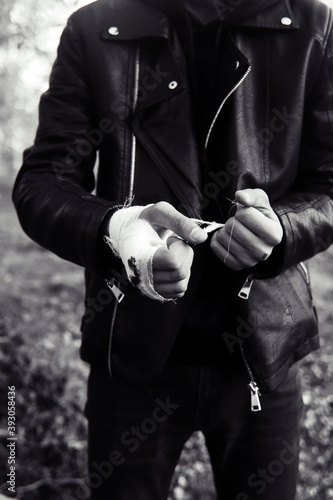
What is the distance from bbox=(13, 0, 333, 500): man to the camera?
67.5 inches

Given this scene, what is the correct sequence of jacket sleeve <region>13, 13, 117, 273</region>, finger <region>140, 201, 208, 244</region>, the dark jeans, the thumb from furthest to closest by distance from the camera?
the dark jeans, jacket sleeve <region>13, 13, 117, 273</region>, the thumb, finger <region>140, 201, 208, 244</region>

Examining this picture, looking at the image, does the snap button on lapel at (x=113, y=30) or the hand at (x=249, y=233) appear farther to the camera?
the snap button on lapel at (x=113, y=30)

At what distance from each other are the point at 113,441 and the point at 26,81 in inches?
253

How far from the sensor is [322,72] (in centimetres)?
182

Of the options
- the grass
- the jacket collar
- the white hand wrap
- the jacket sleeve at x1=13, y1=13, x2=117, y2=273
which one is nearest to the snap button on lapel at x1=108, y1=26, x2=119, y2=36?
the jacket collar

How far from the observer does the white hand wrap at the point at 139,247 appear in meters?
1.37

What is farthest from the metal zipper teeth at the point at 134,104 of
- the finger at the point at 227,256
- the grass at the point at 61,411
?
the grass at the point at 61,411

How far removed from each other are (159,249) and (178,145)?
1.73ft

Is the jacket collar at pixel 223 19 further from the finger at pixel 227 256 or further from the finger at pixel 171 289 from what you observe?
the finger at pixel 171 289

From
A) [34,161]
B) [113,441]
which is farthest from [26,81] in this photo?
[113,441]

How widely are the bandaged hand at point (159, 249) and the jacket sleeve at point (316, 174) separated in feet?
1.49

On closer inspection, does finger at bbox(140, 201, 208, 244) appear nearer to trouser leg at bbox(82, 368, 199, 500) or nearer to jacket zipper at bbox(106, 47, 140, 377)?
jacket zipper at bbox(106, 47, 140, 377)

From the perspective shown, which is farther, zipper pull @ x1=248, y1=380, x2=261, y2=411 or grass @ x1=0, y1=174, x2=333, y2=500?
grass @ x1=0, y1=174, x2=333, y2=500

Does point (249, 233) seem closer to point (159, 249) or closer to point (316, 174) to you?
point (159, 249)
